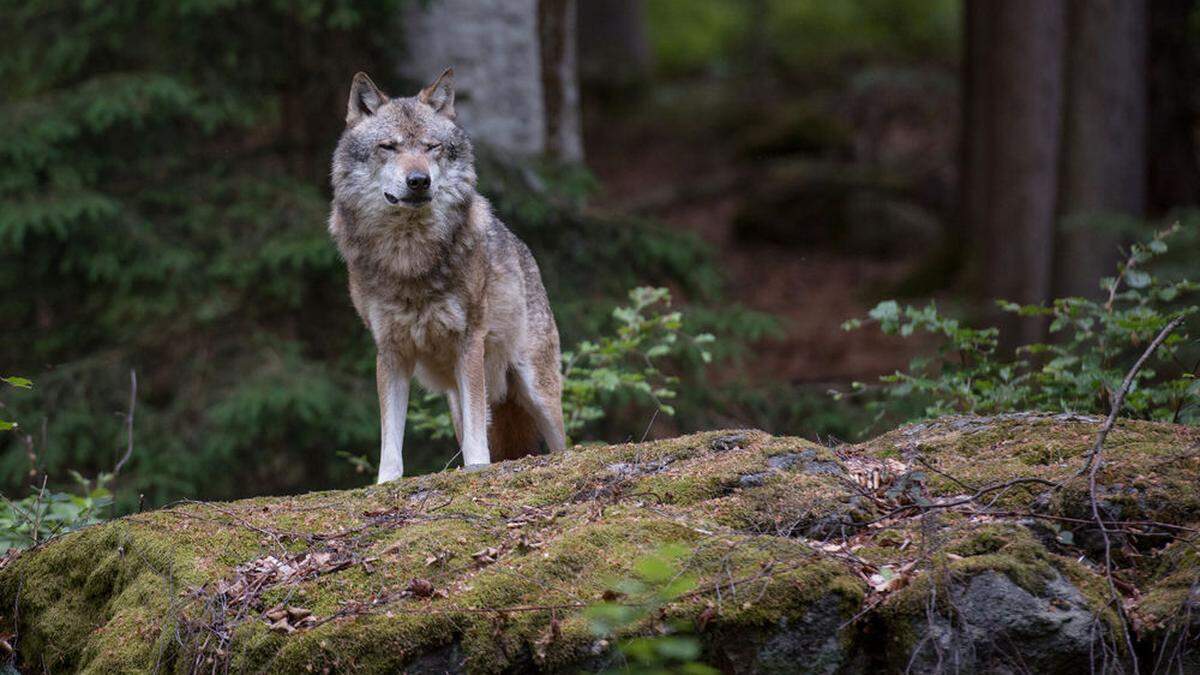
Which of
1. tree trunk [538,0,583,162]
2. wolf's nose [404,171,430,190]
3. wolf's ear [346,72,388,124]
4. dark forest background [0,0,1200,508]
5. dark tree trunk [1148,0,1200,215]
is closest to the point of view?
wolf's nose [404,171,430,190]

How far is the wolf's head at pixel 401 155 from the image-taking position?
21.4ft

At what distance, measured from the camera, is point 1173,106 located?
15.5 metres

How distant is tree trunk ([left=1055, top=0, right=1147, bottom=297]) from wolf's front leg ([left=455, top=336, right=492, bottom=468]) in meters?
8.81

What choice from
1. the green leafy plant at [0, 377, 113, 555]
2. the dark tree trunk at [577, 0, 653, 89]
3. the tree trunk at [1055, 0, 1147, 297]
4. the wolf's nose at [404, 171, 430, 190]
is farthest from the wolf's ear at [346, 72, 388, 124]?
the dark tree trunk at [577, 0, 653, 89]

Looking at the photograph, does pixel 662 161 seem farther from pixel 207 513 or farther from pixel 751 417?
pixel 207 513

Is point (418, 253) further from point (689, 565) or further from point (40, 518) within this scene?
point (689, 565)

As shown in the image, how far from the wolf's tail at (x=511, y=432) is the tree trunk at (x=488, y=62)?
4453 millimetres

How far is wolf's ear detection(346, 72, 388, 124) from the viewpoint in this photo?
22.4 feet

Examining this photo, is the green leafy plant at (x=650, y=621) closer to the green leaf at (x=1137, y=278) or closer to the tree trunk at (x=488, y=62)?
the green leaf at (x=1137, y=278)

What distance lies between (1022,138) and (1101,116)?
2033mm

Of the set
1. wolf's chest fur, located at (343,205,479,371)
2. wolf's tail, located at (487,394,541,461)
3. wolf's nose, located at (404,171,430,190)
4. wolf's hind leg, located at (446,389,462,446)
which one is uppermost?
wolf's nose, located at (404,171,430,190)

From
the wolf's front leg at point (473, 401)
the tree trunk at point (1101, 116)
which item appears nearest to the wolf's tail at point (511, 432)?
the wolf's front leg at point (473, 401)

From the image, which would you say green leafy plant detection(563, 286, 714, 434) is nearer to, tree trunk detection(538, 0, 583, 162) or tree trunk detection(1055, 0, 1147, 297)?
tree trunk detection(538, 0, 583, 162)

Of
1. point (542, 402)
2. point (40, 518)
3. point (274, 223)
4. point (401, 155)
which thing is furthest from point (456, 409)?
point (274, 223)
